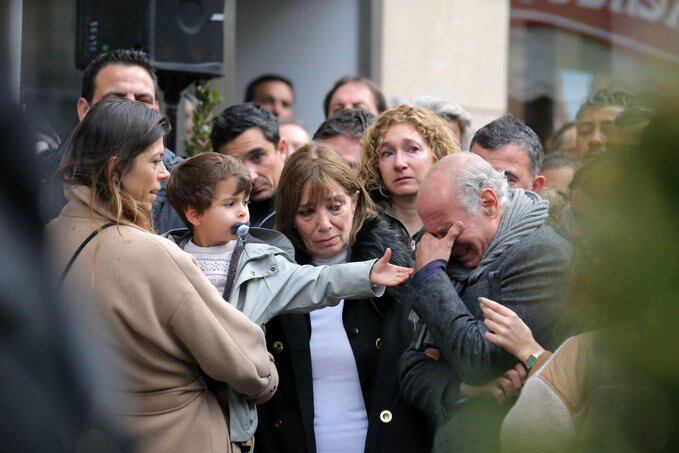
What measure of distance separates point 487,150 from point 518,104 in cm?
624

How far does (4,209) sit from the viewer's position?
124cm

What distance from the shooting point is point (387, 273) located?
3.47m

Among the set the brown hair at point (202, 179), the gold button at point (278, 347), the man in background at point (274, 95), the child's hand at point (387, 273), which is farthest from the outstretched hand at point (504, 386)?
the man in background at point (274, 95)

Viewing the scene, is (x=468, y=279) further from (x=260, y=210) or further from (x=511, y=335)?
(x=260, y=210)

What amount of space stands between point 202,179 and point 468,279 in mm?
962

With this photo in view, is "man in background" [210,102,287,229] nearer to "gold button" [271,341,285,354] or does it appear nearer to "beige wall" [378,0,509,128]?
"gold button" [271,341,285,354]

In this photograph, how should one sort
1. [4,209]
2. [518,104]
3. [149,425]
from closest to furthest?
[4,209], [149,425], [518,104]

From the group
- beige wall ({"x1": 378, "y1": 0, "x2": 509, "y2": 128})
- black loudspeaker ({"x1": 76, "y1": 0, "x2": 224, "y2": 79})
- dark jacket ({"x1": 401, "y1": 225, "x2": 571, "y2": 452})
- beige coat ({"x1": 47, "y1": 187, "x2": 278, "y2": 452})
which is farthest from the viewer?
beige wall ({"x1": 378, "y1": 0, "x2": 509, "y2": 128})

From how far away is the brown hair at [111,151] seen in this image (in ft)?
10.8

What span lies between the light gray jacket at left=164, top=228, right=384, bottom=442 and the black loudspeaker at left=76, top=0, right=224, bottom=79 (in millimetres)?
2175

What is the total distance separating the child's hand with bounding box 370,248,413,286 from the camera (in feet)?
11.3

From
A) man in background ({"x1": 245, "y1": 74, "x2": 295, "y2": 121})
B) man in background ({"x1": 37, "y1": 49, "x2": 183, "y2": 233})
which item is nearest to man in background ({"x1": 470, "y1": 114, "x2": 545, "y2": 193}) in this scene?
man in background ({"x1": 37, "y1": 49, "x2": 183, "y2": 233})

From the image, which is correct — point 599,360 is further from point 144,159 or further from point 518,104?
point 518,104

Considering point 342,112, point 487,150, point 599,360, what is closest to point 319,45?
point 342,112
